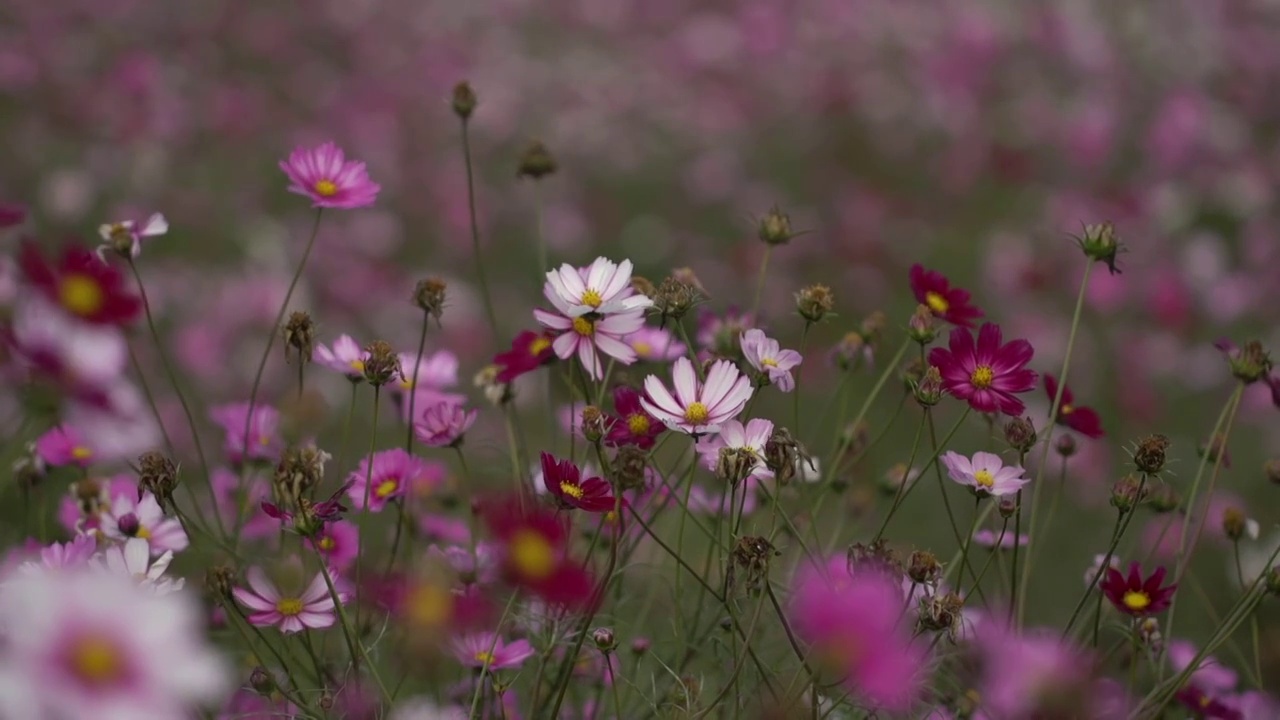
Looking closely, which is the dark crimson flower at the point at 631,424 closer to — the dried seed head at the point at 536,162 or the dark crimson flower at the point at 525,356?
the dark crimson flower at the point at 525,356

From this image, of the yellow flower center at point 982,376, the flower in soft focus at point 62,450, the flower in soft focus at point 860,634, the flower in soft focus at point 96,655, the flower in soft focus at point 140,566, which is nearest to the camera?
the flower in soft focus at point 96,655

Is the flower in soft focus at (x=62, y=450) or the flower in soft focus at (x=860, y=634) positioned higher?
the flower in soft focus at (x=62, y=450)

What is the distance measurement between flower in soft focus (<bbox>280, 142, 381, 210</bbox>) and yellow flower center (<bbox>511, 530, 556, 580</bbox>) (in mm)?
347

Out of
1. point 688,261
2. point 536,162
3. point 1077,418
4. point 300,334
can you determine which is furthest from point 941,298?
point 688,261

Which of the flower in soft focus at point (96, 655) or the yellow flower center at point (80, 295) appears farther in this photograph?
the yellow flower center at point (80, 295)

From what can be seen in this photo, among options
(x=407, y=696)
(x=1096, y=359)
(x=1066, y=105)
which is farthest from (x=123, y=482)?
(x=1066, y=105)

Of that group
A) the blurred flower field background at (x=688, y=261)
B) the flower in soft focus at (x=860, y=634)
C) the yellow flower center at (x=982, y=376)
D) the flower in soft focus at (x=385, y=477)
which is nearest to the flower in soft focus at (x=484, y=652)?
the blurred flower field background at (x=688, y=261)

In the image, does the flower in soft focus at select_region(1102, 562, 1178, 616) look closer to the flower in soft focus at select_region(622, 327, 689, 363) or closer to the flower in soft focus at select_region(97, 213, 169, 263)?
the flower in soft focus at select_region(622, 327, 689, 363)

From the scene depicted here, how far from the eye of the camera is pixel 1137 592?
2.47 ft

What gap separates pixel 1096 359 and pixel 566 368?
207 cm

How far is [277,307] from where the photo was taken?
2.38 meters

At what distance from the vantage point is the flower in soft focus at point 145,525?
0.78 m

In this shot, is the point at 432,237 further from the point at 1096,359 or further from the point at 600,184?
the point at 1096,359

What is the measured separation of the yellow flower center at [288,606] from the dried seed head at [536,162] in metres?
0.40
